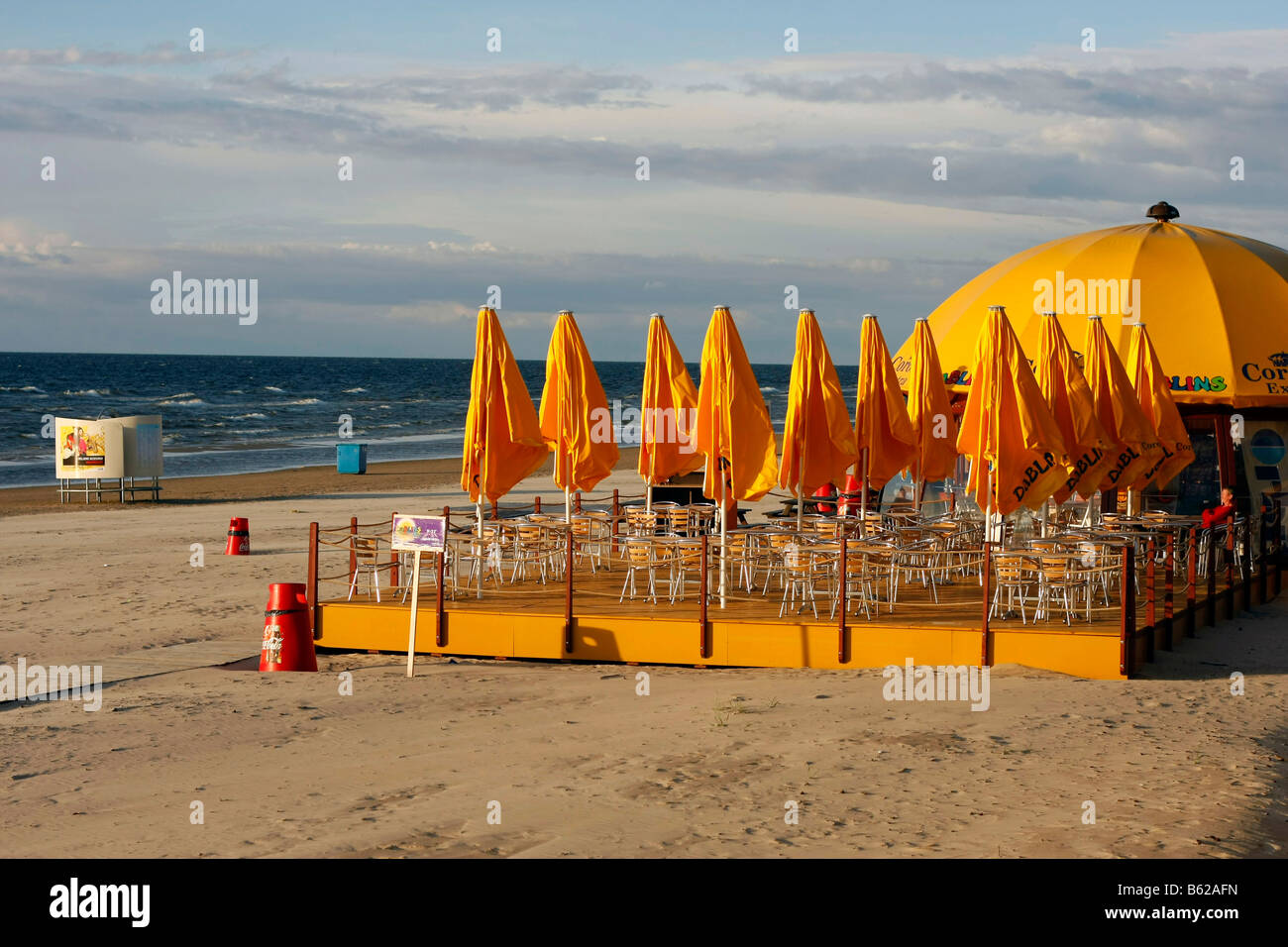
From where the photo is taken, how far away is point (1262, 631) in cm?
1502

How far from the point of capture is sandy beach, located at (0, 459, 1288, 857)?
7.38 metres

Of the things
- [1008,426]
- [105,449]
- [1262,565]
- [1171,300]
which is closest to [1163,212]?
[1171,300]

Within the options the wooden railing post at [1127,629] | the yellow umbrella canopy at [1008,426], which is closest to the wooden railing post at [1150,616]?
the wooden railing post at [1127,629]

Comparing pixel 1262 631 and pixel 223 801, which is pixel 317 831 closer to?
pixel 223 801

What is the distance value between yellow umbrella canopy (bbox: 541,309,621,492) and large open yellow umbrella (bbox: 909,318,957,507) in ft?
15.8

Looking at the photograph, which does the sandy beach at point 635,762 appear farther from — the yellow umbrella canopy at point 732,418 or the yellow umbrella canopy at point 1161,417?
the yellow umbrella canopy at point 1161,417

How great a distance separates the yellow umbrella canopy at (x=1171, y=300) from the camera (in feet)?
63.6

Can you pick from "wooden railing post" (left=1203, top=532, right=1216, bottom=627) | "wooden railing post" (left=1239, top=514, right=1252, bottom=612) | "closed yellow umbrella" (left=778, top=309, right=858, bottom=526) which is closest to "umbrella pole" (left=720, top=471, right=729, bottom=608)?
"closed yellow umbrella" (left=778, top=309, right=858, bottom=526)

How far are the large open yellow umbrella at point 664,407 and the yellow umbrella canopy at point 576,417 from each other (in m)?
0.47

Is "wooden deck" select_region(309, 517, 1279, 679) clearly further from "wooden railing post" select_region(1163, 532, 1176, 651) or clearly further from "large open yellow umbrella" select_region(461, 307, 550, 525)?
"large open yellow umbrella" select_region(461, 307, 550, 525)

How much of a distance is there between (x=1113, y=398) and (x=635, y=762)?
9923 mm

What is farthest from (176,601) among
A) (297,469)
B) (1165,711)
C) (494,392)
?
(297,469)

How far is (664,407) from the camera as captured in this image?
582 inches
